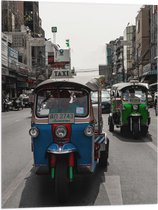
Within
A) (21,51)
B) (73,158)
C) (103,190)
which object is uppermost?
(21,51)

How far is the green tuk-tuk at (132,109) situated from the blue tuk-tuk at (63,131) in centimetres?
622

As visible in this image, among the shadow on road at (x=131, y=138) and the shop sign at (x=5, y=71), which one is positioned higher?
the shop sign at (x=5, y=71)

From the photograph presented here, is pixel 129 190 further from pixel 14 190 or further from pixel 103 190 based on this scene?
pixel 14 190

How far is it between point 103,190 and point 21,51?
53316 millimetres

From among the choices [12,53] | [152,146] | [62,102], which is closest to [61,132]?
[62,102]

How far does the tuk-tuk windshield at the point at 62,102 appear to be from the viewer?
646 cm

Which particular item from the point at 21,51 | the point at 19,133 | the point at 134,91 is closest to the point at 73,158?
the point at 134,91

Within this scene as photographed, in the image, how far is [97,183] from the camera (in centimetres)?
675

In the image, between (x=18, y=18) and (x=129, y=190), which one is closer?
(x=129, y=190)

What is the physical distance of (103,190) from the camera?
6.26 metres

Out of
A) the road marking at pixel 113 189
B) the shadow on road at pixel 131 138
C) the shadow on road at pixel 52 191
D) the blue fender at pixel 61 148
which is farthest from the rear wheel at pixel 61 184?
Result: the shadow on road at pixel 131 138

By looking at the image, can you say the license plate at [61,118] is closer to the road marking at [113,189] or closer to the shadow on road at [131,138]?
→ the road marking at [113,189]

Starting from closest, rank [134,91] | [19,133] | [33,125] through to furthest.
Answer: [33,125] < [134,91] < [19,133]

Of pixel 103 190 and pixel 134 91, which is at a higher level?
pixel 134 91
